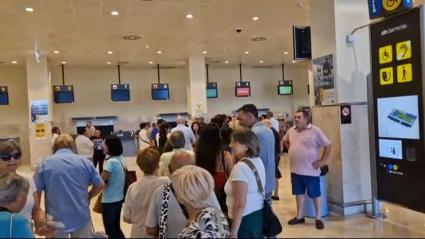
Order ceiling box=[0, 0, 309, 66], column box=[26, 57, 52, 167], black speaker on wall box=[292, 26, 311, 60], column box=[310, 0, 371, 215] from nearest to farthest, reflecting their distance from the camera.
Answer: column box=[310, 0, 371, 215] < black speaker on wall box=[292, 26, 311, 60] < ceiling box=[0, 0, 309, 66] < column box=[26, 57, 52, 167]

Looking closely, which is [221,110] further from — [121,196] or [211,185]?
[211,185]

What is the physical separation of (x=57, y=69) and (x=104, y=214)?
12.7 m

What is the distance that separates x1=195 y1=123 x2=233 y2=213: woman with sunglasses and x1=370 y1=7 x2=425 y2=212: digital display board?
2.20 metres

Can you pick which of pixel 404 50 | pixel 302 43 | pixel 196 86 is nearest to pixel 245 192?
pixel 404 50

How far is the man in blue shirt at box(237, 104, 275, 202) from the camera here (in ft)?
14.2

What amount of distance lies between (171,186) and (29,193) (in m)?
1.05

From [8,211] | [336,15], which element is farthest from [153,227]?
[336,15]

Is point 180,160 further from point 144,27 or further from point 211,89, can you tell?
point 211,89

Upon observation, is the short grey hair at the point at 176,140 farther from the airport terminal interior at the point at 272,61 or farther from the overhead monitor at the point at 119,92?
the overhead monitor at the point at 119,92

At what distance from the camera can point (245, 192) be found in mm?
2637

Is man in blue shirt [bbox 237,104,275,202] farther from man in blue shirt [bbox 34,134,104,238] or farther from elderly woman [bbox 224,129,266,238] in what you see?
man in blue shirt [bbox 34,134,104,238]

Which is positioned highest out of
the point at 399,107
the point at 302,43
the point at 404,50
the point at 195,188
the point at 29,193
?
the point at 302,43

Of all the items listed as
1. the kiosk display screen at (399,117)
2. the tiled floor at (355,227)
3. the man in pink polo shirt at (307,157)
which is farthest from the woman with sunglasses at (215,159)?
the kiosk display screen at (399,117)

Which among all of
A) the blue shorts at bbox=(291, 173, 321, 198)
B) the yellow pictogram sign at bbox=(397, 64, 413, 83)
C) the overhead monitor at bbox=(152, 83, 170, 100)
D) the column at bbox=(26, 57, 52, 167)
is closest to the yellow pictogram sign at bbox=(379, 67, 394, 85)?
the yellow pictogram sign at bbox=(397, 64, 413, 83)
